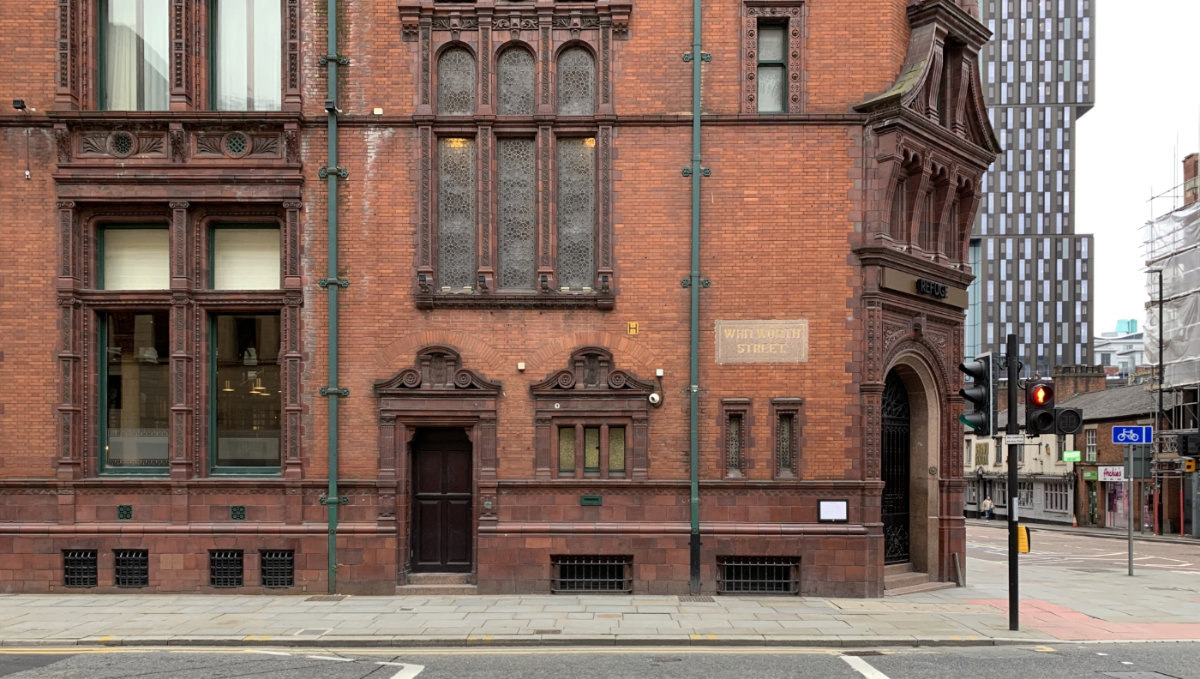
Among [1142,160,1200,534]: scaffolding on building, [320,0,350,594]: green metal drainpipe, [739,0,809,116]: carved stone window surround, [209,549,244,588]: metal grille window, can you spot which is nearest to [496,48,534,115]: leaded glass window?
[320,0,350,594]: green metal drainpipe

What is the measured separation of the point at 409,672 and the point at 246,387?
24.4 ft

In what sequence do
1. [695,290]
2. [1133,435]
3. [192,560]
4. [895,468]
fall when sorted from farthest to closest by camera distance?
[1133,435] → [895,468] → [695,290] → [192,560]

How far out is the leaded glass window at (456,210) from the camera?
15.0m

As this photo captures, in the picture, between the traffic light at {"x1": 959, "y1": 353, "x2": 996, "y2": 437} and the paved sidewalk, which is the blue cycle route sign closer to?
the paved sidewalk

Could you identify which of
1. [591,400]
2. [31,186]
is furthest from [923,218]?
[31,186]

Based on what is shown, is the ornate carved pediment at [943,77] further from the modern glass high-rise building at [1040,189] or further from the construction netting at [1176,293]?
the modern glass high-rise building at [1040,189]

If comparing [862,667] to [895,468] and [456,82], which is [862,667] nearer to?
[895,468]

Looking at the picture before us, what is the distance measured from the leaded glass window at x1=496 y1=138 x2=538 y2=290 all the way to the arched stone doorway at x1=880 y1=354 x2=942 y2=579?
24.2 ft

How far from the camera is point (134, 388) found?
1514 cm

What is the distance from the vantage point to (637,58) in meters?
14.9

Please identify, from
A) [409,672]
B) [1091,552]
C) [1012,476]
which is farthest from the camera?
[1091,552]

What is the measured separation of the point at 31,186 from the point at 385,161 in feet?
20.7

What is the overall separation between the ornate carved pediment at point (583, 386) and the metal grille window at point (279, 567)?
526 cm

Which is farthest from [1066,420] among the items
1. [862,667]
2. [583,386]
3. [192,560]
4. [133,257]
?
[133,257]
